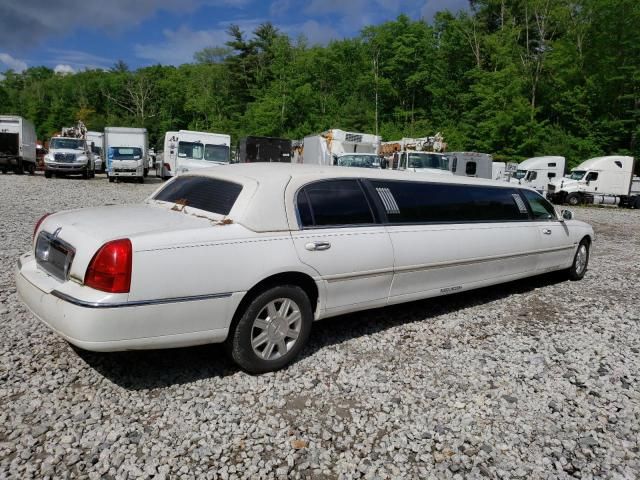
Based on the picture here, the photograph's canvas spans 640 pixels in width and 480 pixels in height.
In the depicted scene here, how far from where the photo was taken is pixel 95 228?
10.6 feet

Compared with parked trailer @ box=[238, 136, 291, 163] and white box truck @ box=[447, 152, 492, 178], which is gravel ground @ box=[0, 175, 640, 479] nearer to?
parked trailer @ box=[238, 136, 291, 163]

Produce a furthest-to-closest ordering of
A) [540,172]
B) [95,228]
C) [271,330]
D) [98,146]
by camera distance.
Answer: [98,146] < [540,172] < [271,330] < [95,228]

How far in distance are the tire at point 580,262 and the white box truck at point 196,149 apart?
714 inches

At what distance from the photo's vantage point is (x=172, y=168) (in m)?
23.4

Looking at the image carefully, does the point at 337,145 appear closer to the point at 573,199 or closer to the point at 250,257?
the point at 573,199

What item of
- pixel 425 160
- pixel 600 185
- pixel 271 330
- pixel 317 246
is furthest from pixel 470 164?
pixel 271 330

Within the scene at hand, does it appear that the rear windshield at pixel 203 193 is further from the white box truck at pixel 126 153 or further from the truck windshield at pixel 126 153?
the truck windshield at pixel 126 153

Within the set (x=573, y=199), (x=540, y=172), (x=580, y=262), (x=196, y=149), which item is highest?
(x=540, y=172)

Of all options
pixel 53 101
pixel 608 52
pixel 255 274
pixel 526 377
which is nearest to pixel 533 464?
pixel 526 377

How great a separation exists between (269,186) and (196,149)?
20.5 meters

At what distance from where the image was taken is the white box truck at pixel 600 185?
82.1 ft

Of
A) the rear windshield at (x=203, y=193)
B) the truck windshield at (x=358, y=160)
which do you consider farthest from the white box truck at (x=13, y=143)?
the rear windshield at (x=203, y=193)

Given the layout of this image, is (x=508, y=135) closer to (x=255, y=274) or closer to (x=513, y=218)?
(x=513, y=218)

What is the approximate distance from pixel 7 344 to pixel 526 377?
13.9 feet
